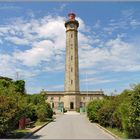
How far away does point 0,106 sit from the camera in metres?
17.2

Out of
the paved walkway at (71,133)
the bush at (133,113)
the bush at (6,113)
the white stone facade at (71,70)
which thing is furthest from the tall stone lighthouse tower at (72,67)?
the bush at (133,113)

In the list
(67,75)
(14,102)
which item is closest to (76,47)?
(67,75)

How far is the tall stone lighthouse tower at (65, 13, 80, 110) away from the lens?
90.4m

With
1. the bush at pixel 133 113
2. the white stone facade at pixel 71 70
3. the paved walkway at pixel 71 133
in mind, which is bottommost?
the paved walkway at pixel 71 133

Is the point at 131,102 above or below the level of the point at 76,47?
below

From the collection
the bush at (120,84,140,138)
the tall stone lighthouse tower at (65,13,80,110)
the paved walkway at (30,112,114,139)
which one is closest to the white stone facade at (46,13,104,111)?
the tall stone lighthouse tower at (65,13,80,110)

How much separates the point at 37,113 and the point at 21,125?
13986 mm

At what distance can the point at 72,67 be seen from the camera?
90500 mm

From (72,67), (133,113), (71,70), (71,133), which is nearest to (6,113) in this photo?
(71,133)

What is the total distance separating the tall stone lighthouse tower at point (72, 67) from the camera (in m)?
90.4

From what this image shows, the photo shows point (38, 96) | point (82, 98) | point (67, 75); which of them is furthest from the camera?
point (82, 98)

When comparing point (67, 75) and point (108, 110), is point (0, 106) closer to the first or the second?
point (108, 110)

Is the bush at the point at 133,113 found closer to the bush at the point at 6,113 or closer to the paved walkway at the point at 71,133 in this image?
the paved walkway at the point at 71,133

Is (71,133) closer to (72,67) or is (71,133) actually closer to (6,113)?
(6,113)
